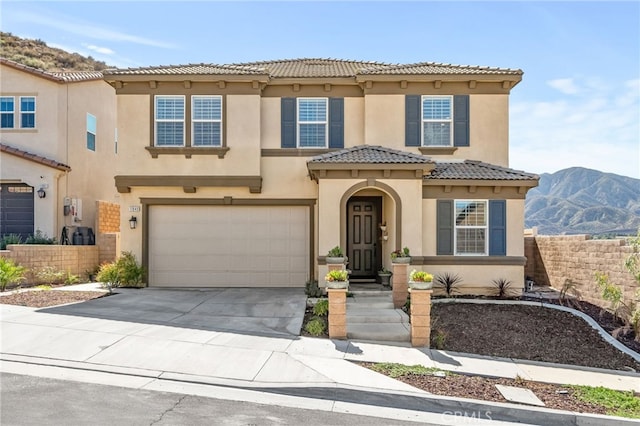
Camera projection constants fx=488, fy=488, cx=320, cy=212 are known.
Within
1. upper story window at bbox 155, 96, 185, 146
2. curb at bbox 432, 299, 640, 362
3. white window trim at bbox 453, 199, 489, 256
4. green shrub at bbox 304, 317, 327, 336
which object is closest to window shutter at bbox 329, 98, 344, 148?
white window trim at bbox 453, 199, 489, 256

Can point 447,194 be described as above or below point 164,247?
above

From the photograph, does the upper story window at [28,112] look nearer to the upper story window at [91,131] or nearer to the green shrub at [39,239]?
the upper story window at [91,131]

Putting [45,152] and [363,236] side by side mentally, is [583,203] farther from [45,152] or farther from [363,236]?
[45,152]

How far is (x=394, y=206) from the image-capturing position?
13.7 meters

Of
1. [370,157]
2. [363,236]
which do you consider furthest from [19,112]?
[363,236]

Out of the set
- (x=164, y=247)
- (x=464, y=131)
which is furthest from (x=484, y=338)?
(x=164, y=247)

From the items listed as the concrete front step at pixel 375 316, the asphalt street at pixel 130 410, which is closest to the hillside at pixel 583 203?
the concrete front step at pixel 375 316

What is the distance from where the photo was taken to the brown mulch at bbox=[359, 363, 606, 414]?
6.75 metres

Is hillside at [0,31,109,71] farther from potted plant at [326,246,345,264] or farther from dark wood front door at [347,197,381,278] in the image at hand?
potted plant at [326,246,345,264]

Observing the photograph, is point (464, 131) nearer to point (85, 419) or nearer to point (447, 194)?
point (447, 194)

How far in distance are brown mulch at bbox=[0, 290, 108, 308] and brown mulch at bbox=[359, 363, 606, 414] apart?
864 centimetres

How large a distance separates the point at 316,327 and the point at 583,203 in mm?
34707

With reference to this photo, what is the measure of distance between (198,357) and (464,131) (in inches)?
429

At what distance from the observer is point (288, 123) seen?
599 inches
